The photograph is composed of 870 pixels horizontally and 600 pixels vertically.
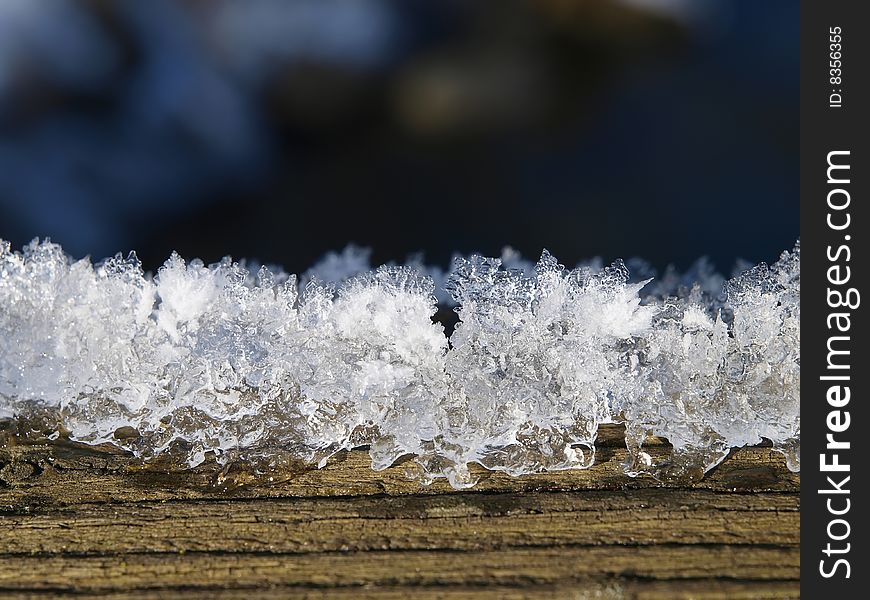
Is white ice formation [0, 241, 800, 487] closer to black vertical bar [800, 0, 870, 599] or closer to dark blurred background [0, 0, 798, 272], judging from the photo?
black vertical bar [800, 0, 870, 599]

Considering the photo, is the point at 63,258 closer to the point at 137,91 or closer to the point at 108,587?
the point at 108,587

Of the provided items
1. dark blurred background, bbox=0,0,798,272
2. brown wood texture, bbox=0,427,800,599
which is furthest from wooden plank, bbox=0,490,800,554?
dark blurred background, bbox=0,0,798,272

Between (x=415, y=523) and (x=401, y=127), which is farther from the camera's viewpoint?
(x=401, y=127)

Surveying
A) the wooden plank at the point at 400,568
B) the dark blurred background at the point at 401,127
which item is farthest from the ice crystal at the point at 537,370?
the dark blurred background at the point at 401,127

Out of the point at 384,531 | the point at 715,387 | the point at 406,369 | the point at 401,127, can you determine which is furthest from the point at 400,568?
the point at 401,127

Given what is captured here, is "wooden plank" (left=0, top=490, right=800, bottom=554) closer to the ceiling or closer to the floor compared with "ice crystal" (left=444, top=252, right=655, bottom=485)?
closer to the floor

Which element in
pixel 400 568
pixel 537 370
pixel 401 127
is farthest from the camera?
pixel 401 127

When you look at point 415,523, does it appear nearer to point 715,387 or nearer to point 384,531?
point 384,531

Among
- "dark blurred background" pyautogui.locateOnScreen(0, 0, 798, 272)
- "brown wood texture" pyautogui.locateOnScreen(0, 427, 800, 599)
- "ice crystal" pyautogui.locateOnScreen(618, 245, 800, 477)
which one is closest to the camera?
"brown wood texture" pyautogui.locateOnScreen(0, 427, 800, 599)
